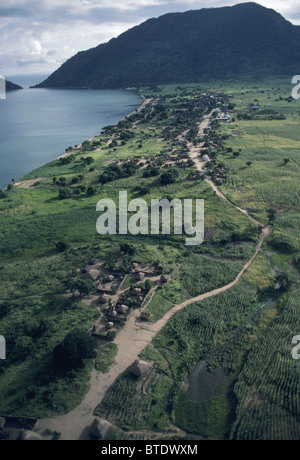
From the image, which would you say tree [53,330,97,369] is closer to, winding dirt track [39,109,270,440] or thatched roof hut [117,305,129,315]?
winding dirt track [39,109,270,440]

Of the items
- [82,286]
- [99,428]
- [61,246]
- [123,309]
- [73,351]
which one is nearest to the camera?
[99,428]

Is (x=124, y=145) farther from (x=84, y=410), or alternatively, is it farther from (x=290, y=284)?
(x=84, y=410)

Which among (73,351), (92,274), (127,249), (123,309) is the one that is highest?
(127,249)

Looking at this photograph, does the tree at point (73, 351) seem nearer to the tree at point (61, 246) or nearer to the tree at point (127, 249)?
the tree at point (127, 249)

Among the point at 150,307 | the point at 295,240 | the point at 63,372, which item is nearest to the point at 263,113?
the point at 295,240

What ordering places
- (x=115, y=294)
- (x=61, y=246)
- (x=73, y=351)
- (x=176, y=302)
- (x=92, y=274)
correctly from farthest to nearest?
Answer: 1. (x=61, y=246)
2. (x=92, y=274)
3. (x=115, y=294)
4. (x=176, y=302)
5. (x=73, y=351)

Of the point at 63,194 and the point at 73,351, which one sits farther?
the point at 63,194

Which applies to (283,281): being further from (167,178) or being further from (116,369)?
(167,178)

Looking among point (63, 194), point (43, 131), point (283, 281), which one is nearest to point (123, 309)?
A: point (283, 281)
